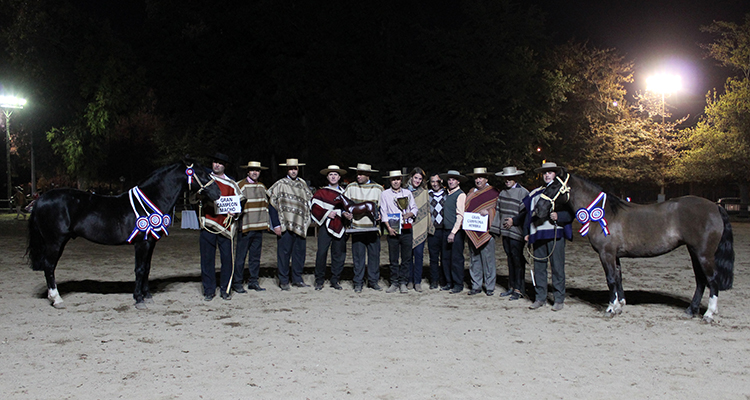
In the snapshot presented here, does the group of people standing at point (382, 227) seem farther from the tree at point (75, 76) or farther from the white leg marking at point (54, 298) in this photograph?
the tree at point (75, 76)

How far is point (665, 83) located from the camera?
108 feet

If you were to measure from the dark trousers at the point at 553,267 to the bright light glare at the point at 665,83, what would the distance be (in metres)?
29.9

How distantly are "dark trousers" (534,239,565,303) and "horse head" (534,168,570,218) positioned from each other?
19.5 inches

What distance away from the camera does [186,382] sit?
466cm

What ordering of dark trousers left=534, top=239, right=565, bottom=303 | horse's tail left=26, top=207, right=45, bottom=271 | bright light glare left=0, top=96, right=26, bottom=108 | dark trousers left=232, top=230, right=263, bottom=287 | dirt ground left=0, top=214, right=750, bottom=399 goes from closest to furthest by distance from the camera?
dirt ground left=0, top=214, right=750, bottom=399, dark trousers left=534, top=239, right=565, bottom=303, horse's tail left=26, top=207, right=45, bottom=271, dark trousers left=232, top=230, right=263, bottom=287, bright light glare left=0, top=96, right=26, bottom=108

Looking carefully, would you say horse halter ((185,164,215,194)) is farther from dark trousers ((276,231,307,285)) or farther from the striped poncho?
dark trousers ((276,231,307,285))

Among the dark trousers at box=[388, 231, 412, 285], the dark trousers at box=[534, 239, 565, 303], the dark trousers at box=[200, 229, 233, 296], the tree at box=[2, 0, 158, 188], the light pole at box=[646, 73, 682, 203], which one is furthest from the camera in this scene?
the light pole at box=[646, 73, 682, 203]

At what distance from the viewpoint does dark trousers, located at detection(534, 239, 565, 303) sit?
24.5ft

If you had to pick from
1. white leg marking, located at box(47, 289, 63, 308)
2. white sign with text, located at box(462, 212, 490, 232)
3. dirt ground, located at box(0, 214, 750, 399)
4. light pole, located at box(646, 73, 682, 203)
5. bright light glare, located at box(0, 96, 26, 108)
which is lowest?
dirt ground, located at box(0, 214, 750, 399)

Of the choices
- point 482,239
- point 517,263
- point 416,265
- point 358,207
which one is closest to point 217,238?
point 358,207

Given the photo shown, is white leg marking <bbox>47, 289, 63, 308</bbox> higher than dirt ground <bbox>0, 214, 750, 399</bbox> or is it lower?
higher

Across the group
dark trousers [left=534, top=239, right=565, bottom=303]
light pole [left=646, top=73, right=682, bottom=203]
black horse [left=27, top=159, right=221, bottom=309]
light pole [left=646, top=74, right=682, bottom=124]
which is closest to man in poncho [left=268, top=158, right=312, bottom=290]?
black horse [left=27, top=159, right=221, bottom=309]

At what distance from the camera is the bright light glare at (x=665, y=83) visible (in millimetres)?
32938

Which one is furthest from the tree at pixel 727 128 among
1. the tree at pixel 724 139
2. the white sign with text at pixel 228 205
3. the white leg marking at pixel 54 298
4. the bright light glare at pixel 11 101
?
the bright light glare at pixel 11 101
